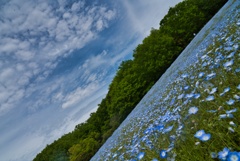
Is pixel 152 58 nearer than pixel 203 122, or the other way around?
pixel 203 122

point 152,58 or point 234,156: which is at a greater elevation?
point 152,58

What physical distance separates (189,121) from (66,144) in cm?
5872

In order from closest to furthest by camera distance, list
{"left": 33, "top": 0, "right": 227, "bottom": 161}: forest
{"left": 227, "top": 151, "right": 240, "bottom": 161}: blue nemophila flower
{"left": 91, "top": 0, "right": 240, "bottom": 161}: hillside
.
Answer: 1. {"left": 227, "top": 151, "right": 240, "bottom": 161}: blue nemophila flower
2. {"left": 91, "top": 0, "right": 240, "bottom": 161}: hillside
3. {"left": 33, "top": 0, "right": 227, "bottom": 161}: forest

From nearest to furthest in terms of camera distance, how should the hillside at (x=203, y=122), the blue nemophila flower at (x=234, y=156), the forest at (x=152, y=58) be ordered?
the blue nemophila flower at (x=234, y=156) < the hillside at (x=203, y=122) < the forest at (x=152, y=58)

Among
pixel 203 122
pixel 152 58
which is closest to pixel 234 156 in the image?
pixel 203 122

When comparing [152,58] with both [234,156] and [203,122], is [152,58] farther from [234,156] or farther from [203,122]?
[234,156]

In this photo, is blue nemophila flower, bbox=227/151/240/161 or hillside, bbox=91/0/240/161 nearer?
blue nemophila flower, bbox=227/151/240/161

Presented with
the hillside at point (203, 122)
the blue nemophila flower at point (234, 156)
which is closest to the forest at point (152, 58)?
the hillside at point (203, 122)

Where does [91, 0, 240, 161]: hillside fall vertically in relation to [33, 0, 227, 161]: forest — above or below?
below

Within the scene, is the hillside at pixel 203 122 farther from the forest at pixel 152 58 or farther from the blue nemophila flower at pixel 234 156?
the forest at pixel 152 58

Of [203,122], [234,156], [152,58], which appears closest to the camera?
[234,156]

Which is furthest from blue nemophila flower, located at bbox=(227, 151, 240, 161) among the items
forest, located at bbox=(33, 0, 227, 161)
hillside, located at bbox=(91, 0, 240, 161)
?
forest, located at bbox=(33, 0, 227, 161)

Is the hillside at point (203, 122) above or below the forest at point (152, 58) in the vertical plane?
below

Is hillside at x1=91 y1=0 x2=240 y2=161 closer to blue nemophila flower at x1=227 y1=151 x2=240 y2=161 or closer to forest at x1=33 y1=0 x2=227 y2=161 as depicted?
blue nemophila flower at x1=227 y1=151 x2=240 y2=161
